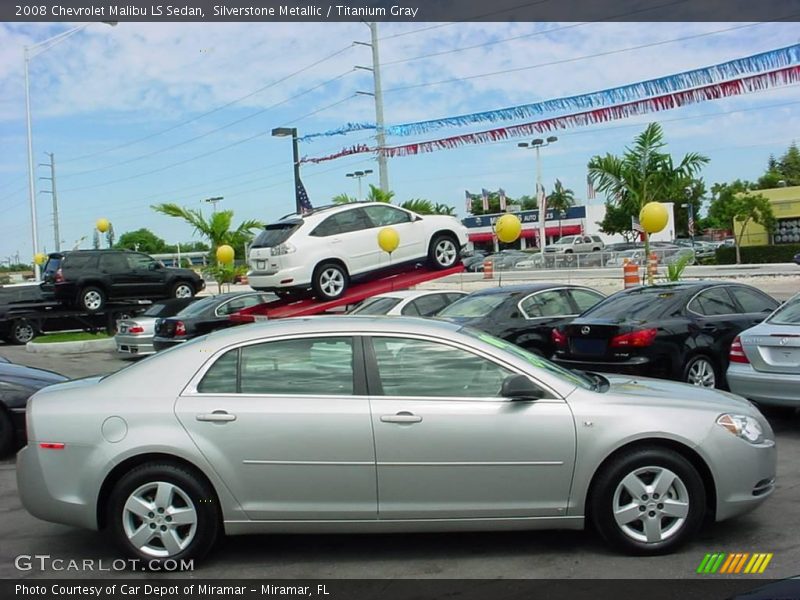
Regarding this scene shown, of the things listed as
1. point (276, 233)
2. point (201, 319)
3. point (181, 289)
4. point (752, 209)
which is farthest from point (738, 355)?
point (752, 209)

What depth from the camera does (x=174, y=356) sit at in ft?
16.7

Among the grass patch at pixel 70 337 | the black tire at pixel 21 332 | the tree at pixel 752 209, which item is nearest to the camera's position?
the grass patch at pixel 70 337

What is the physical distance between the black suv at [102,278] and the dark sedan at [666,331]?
14805mm

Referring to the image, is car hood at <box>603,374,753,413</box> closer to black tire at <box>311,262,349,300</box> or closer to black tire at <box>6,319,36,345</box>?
black tire at <box>311,262,349,300</box>

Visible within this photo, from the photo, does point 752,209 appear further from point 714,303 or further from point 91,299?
point 714,303

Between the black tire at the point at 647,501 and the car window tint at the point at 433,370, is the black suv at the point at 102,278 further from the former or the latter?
the black tire at the point at 647,501

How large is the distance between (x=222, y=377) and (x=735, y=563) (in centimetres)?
319

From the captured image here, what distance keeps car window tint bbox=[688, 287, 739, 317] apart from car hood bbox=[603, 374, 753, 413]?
4588 millimetres

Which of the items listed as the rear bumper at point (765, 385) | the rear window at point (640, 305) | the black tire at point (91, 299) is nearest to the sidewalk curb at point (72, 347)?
the black tire at point (91, 299)

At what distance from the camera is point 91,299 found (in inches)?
850

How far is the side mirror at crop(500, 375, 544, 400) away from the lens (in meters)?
4.79

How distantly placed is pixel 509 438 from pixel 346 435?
3.09 feet

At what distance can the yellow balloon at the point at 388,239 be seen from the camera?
14.0 metres
